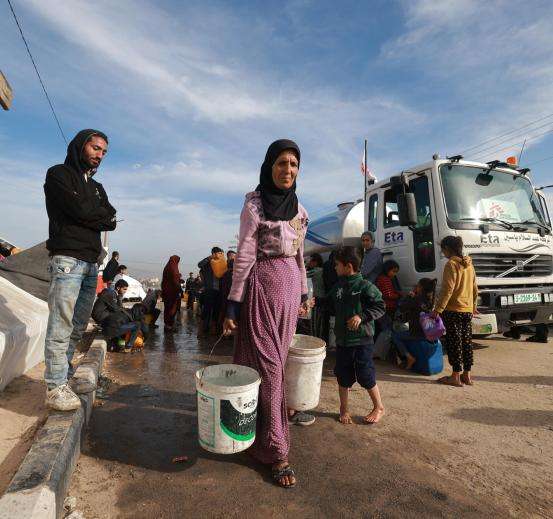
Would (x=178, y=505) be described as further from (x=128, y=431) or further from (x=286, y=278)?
(x=286, y=278)

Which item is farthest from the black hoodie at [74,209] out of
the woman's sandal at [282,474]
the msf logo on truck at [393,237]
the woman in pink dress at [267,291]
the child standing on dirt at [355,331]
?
the msf logo on truck at [393,237]

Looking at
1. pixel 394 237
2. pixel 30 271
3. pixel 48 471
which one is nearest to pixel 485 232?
pixel 394 237

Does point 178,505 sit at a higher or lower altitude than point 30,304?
lower

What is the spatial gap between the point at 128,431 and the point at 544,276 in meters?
6.28

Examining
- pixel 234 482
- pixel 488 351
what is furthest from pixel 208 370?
pixel 488 351

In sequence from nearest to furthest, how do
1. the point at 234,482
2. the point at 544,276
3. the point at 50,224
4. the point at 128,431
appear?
the point at 234,482, the point at 50,224, the point at 128,431, the point at 544,276

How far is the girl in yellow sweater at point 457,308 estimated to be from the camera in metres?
4.44

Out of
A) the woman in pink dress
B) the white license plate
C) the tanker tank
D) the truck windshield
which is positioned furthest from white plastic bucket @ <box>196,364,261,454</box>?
the tanker tank

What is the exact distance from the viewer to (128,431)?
3.04 m

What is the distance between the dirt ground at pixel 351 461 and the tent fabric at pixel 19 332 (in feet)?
2.73

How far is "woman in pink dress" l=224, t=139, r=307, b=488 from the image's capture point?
2506 mm

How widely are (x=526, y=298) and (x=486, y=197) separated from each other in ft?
5.31

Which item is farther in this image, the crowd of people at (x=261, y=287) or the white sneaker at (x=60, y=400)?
the white sneaker at (x=60, y=400)

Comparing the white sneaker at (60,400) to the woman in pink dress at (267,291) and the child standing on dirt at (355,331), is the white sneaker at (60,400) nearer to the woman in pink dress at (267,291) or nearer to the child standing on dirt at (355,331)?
the woman in pink dress at (267,291)
